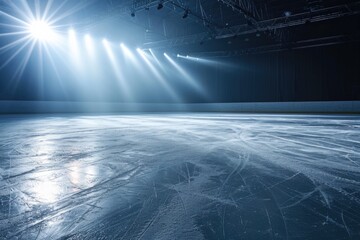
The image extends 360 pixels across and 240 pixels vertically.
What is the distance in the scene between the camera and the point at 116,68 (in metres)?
17.1

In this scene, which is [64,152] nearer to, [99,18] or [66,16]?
[99,18]

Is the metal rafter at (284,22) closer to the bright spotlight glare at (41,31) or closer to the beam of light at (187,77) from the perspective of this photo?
the beam of light at (187,77)

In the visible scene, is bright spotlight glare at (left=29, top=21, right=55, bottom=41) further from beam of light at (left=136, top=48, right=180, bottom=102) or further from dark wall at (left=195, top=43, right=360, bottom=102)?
dark wall at (left=195, top=43, right=360, bottom=102)

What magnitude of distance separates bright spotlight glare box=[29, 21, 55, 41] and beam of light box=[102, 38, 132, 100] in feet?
10.7

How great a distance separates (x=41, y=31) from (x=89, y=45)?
2895 mm

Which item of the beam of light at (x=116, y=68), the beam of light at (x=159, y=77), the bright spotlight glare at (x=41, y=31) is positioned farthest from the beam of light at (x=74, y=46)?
the beam of light at (x=159, y=77)

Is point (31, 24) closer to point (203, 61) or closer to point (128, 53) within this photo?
A: point (128, 53)

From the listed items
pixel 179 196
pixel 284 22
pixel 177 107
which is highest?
pixel 284 22

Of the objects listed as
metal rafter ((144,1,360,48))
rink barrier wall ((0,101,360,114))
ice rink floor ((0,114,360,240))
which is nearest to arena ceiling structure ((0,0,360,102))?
metal rafter ((144,1,360,48))

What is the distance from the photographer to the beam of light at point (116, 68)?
16.4m

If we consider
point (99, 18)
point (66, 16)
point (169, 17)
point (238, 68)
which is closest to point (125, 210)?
point (99, 18)

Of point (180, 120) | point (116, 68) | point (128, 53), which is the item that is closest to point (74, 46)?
point (116, 68)

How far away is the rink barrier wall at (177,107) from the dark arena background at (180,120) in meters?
0.08

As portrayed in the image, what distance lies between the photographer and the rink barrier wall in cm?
1369
